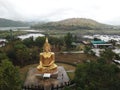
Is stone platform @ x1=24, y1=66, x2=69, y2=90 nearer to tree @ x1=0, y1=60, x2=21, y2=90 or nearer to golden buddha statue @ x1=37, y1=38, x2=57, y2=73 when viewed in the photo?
golden buddha statue @ x1=37, y1=38, x2=57, y2=73

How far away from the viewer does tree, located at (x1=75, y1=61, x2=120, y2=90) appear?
70.2 ft

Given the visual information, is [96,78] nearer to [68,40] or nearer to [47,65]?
[47,65]

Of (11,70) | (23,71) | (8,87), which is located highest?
(11,70)

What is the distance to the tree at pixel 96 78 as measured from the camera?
843 inches

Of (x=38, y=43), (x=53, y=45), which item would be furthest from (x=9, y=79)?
(x=53, y=45)

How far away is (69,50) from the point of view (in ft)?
167

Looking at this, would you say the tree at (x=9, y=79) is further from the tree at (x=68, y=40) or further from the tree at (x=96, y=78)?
the tree at (x=68, y=40)

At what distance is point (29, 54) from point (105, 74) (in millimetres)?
18378

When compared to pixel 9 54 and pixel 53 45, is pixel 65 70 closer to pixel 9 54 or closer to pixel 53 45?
pixel 9 54

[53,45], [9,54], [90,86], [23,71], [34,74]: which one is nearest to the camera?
[90,86]

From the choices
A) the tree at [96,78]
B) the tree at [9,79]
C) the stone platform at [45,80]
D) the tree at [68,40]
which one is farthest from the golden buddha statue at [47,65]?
the tree at [68,40]

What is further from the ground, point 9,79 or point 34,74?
point 9,79

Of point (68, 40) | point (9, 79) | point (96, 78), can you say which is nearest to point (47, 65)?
point (96, 78)

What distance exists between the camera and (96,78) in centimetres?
2305
